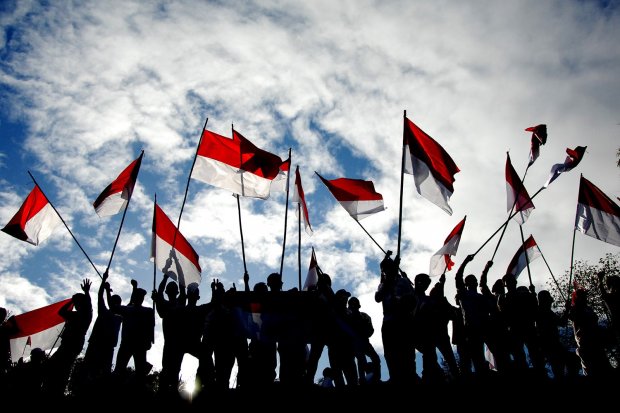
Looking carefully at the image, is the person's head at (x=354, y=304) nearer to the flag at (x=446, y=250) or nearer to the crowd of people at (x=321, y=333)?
the crowd of people at (x=321, y=333)

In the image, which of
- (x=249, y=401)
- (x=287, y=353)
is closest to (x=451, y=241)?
(x=287, y=353)

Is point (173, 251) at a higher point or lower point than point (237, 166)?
lower

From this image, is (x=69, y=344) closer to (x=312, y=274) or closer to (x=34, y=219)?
(x=34, y=219)

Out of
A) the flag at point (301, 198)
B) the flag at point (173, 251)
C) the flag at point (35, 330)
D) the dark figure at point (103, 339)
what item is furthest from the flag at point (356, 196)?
the flag at point (35, 330)

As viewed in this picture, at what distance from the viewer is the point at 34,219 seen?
10.4m

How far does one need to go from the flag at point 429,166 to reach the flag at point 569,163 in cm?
232

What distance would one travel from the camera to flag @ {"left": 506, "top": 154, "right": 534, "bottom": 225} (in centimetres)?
1054

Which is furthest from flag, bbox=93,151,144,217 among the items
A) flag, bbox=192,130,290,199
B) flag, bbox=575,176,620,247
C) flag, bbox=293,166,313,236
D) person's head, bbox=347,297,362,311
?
flag, bbox=575,176,620,247

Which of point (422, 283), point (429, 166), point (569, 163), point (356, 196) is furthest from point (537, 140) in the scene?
point (422, 283)

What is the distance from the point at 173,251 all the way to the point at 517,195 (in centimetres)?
765

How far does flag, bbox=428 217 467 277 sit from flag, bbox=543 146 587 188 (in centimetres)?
221

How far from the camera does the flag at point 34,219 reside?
10.1 meters

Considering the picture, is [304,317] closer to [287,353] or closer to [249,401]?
[287,353]

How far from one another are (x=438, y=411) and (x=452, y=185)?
5.70 m
